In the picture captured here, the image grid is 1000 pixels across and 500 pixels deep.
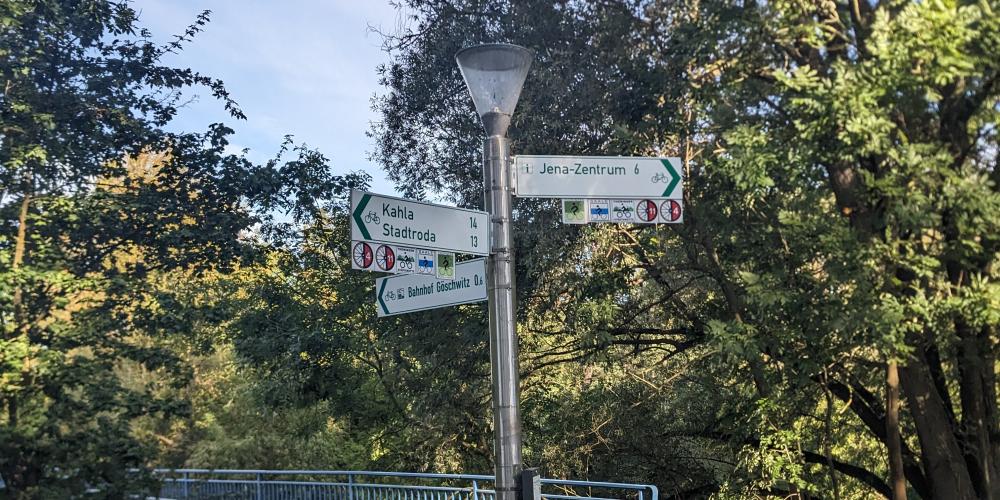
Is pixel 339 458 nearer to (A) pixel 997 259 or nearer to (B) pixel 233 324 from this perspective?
(B) pixel 233 324

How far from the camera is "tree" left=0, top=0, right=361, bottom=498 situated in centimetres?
735

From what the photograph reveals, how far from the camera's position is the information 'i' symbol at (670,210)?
5216 mm

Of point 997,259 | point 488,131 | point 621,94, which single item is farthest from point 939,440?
point 488,131

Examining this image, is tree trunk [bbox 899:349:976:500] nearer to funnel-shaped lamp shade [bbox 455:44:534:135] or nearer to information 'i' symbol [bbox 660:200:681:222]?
information 'i' symbol [bbox 660:200:681:222]

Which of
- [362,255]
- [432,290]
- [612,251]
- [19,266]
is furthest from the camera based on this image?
[612,251]

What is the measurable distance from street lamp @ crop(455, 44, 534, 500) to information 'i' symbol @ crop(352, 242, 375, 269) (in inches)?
26.2

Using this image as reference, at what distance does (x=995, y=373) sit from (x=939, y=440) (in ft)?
2.93

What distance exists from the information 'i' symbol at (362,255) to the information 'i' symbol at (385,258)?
41mm

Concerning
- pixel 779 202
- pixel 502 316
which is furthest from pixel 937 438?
pixel 502 316

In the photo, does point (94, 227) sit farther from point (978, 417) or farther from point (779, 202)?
point (978, 417)

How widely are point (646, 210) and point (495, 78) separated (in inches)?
47.0

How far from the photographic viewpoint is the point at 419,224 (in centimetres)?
502

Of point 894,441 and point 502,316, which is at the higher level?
point 502,316

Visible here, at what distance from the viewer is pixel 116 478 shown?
7066mm
